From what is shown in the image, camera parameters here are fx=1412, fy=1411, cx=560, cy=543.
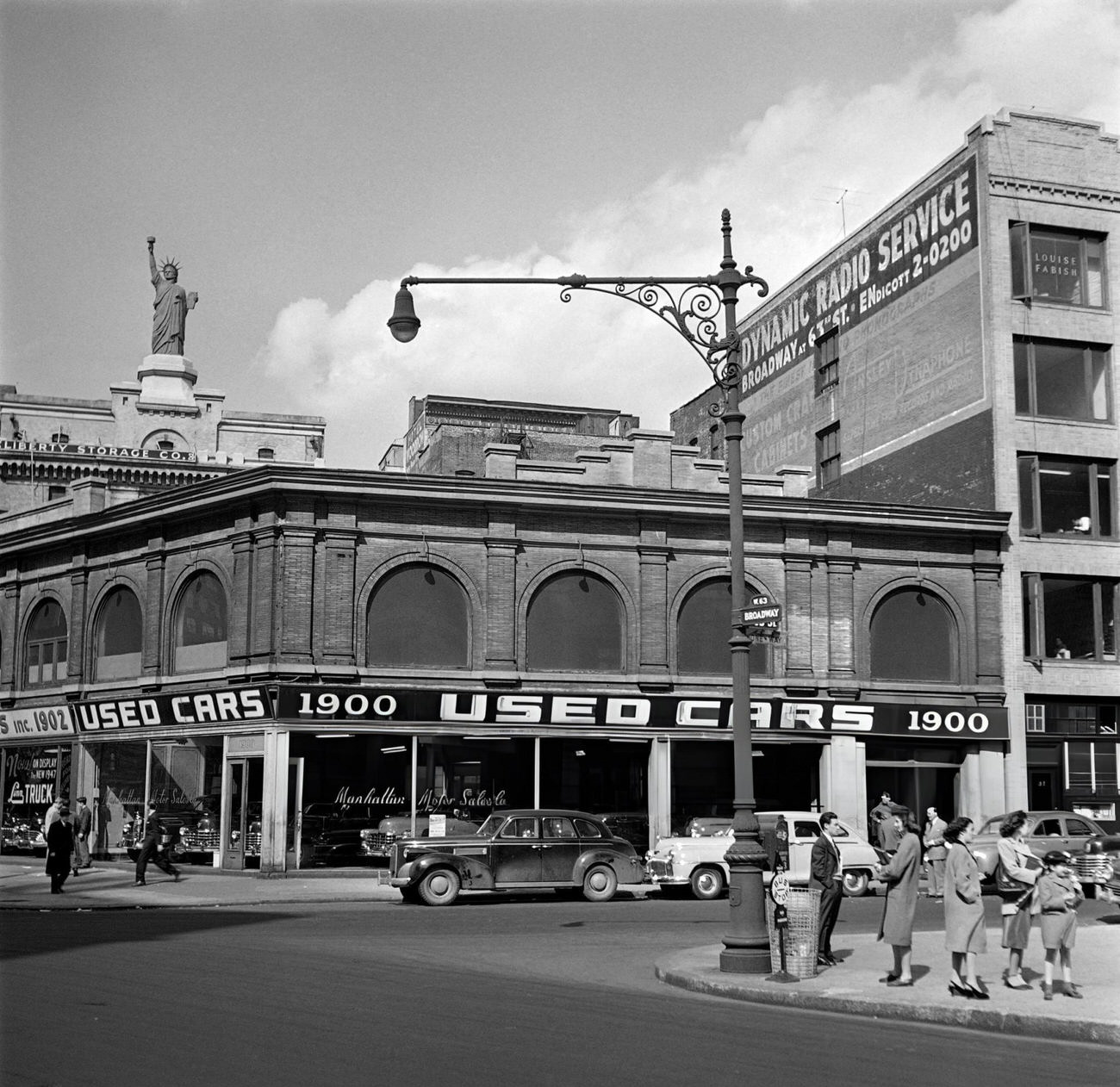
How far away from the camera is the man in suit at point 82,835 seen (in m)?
32.7

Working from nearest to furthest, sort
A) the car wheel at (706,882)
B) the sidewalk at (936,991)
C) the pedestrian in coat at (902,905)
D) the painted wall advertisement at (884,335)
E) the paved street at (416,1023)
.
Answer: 1. the paved street at (416,1023)
2. the sidewalk at (936,991)
3. the pedestrian in coat at (902,905)
4. the car wheel at (706,882)
5. the painted wall advertisement at (884,335)

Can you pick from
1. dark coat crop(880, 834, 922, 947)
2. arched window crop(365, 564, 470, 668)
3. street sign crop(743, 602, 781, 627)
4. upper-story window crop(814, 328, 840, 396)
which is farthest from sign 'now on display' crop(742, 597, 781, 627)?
upper-story window crop(814, 328, 840, 396)

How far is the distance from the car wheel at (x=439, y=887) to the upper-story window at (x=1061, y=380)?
21.5 metres

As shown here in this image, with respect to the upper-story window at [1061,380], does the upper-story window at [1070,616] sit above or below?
below

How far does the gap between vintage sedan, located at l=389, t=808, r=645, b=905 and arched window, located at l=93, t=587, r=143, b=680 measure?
12808mm

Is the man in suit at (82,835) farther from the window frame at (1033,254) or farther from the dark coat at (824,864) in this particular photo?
the window frame at (1033,254)

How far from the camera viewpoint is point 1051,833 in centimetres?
3002

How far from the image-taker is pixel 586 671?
34969 mm

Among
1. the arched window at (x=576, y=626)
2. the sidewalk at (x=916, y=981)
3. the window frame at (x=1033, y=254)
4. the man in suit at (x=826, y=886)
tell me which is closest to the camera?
the sidewalk at (x=916, y=981)

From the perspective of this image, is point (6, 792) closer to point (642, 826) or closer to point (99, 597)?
point (99, 597)

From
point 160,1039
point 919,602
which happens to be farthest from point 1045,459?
point 160,1039

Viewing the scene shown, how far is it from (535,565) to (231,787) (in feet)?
29.7

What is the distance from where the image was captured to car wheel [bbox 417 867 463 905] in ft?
85.8

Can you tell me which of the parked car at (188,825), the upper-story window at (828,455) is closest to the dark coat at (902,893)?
the parked car at (188,825)
